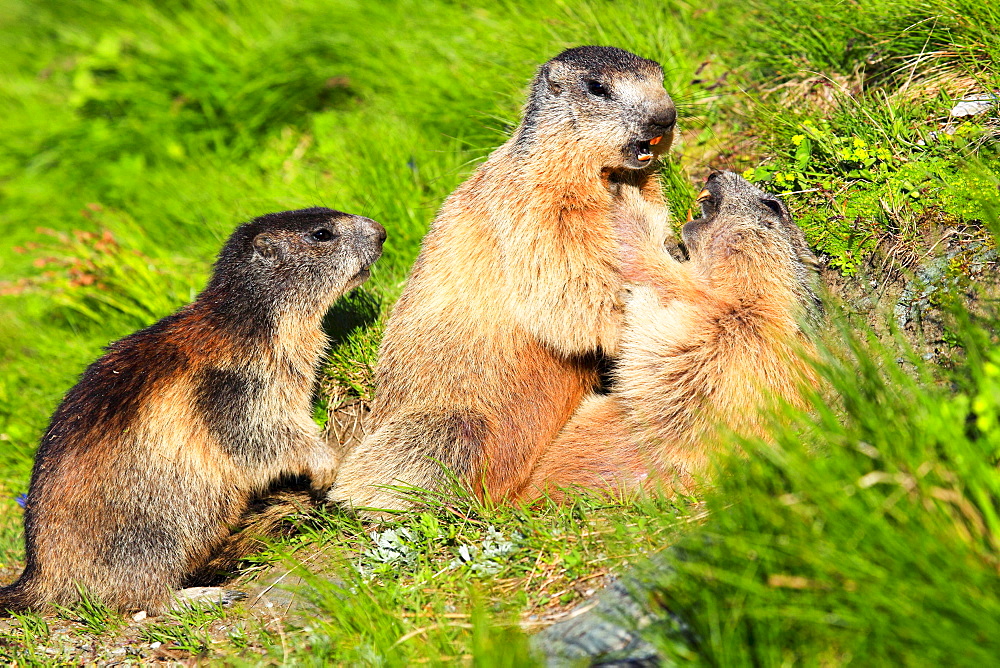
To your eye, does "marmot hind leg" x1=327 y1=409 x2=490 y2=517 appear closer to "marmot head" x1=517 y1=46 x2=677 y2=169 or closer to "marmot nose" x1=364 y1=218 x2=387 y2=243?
"marmot nose" x1=364 y1=218 x2=387 y2=243

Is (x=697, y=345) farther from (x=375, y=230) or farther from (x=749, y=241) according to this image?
(x=375, y=230)

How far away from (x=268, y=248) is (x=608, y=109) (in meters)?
2.56

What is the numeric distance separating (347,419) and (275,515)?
102cm

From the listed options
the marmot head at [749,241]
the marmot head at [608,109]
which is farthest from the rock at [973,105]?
the marmot head at [608,109]

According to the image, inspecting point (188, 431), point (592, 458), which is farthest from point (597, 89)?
point (188, 431)

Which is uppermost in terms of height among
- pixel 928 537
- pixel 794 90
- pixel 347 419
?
pixel 794 90

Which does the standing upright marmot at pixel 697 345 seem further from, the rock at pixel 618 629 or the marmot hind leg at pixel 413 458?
the rock at pixel 618 629

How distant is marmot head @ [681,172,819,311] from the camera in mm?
5172

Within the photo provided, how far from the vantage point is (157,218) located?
355 inches

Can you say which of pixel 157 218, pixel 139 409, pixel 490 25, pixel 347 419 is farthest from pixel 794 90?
pixel 157 218

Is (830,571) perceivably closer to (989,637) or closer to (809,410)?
(989,637)

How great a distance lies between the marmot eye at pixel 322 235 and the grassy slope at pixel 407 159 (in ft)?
2.94

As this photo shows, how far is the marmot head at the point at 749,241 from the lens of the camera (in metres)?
5.17

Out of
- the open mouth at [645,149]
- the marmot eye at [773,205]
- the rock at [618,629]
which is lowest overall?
the rock at [618,629]
